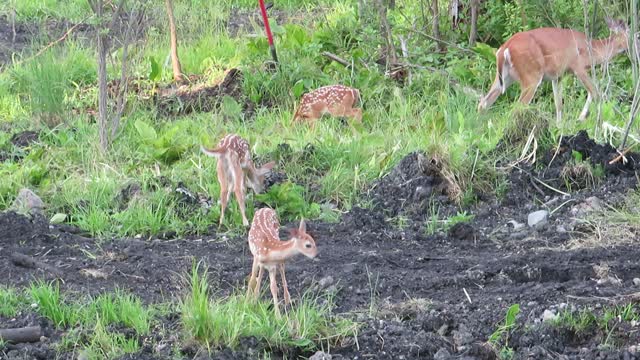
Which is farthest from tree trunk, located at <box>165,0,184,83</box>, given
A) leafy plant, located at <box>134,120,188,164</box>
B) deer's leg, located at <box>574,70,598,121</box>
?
deer's leg, located at <box>574,70,598,121</box>

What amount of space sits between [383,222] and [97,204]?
2.21 metres

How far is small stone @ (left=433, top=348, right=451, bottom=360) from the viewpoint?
5922 millimetres

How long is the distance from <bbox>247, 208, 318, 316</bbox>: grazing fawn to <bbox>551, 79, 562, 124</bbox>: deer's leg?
414cm

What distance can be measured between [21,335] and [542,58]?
6.59 meters

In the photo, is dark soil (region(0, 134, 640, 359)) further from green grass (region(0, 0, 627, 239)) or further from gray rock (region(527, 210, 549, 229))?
green grass (region(0, 0, 627, 239))

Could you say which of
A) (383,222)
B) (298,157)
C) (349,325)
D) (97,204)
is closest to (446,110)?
(298,157)

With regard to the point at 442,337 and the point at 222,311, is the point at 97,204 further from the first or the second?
the point at 442,337

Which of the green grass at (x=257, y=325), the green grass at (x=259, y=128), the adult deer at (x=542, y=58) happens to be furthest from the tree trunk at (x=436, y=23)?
the green grass at (x=257, y=325)

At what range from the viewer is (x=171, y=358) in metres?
5.94

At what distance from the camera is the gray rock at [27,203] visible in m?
8.89

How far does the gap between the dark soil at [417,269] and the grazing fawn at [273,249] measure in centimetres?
42

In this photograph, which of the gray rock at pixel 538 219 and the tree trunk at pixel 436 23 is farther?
the tree trunk at pixel 436 23

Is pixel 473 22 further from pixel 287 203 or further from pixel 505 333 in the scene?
pixel 505 333

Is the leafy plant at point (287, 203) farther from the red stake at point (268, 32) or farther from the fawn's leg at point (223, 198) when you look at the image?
the red stake at point (268, 32)
